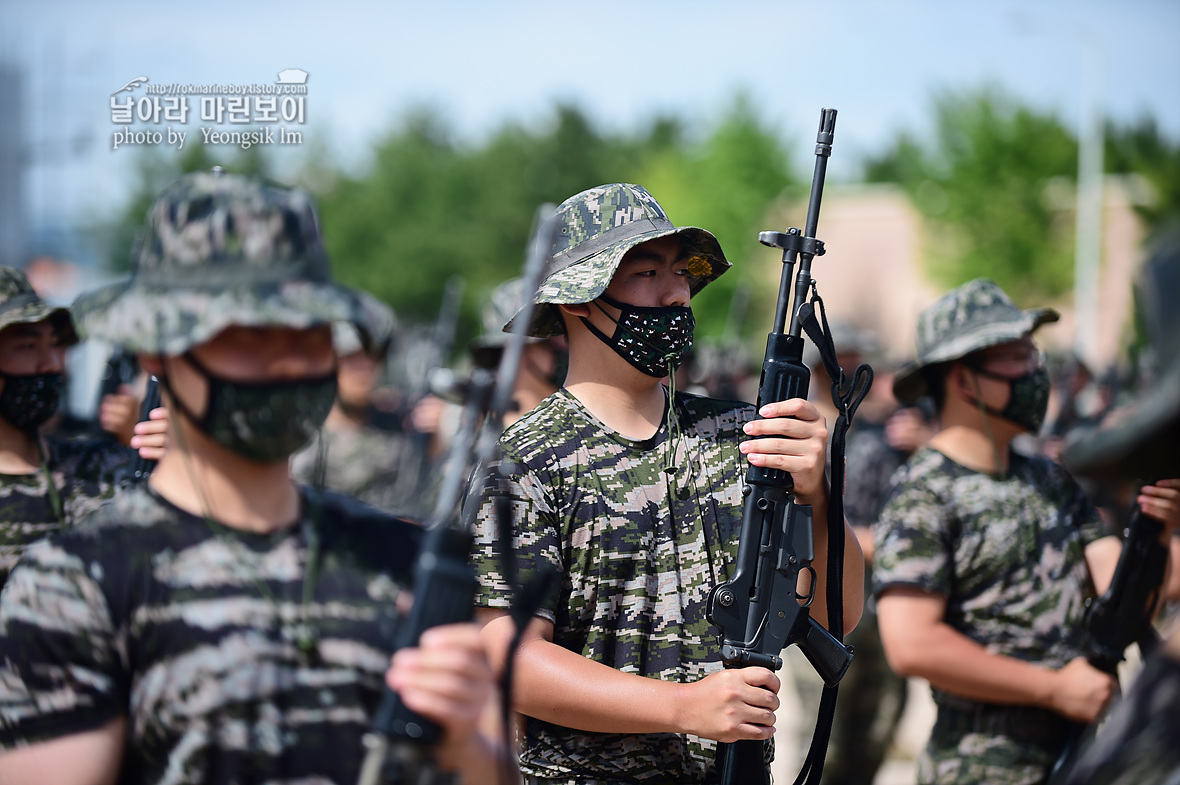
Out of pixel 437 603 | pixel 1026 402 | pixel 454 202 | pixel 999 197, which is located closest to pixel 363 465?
pixel 1026 402

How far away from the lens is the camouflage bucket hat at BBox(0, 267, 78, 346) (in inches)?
143

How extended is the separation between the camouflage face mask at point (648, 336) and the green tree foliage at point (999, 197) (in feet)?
101

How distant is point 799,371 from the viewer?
2904 mm

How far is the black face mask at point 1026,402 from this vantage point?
4363 millimetres

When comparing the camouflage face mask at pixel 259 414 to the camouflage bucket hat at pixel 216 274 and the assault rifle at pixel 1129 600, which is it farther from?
the assault rifle at pixel 1129 600

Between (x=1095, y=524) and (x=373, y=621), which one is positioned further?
(x=1095, y=524)

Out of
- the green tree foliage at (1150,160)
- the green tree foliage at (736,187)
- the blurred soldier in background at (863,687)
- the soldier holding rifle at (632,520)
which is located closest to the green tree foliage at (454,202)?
the green tree foliage at (736,187)

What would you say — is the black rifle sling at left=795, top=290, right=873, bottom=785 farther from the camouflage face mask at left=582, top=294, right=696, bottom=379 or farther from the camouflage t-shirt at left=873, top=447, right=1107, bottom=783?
the camouflage t-shirt at left=873, top=447, right=1107, bottom=783

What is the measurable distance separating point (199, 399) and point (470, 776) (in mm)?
785

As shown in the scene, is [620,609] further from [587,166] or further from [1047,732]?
[587,166]

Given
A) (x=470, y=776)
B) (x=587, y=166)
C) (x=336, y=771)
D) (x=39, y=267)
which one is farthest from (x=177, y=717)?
(x=587, y=166)

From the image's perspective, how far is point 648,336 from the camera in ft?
9.96

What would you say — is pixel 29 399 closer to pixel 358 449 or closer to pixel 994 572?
pixel 994 572

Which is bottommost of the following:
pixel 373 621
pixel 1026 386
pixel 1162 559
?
pixel 1162 559
